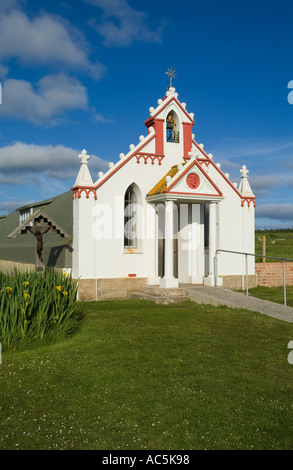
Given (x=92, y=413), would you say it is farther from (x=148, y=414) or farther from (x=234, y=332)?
(x=234, y=332)

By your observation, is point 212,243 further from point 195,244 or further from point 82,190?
point 82,190

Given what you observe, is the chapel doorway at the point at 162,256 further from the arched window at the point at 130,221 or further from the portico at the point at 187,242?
the arched window at the point at 130,221

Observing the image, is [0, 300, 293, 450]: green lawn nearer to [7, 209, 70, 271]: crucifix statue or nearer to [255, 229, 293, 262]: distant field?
[7, 209, 70, 271]: crucifix statue

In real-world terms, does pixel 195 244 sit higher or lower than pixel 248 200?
lower

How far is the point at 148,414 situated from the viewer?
5.29m

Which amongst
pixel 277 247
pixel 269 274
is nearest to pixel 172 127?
pixel 269 274

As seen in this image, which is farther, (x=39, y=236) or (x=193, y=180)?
(x=39, y=236)

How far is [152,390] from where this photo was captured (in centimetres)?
609

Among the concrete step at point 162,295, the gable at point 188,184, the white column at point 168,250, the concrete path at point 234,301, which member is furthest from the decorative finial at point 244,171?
the concrete step at point 162,295

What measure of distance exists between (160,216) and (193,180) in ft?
6.73

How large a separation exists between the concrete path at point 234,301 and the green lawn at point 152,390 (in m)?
1.62

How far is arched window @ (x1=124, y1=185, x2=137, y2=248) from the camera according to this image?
52.4ft

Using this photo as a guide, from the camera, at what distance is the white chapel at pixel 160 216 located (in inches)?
586
